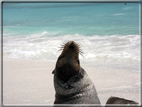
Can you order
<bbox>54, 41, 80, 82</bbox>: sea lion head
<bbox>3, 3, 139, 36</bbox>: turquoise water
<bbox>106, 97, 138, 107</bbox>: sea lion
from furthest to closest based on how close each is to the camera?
<bbox>3, 3, 139, 36</bbox>: turquoise water, <bbox>106, 97, 138, 107</bbox>: sea lion, <bbox>54, 41, 80, 82</bbox>: sea lion head

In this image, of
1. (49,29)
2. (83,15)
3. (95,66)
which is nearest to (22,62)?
(95,66)

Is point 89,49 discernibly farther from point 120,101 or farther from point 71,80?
point 71,80

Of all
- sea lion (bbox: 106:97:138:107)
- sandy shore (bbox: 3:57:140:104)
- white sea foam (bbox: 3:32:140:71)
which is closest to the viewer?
sea lion (bbox: 106:97:138:107)

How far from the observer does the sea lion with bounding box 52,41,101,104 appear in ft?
12.7

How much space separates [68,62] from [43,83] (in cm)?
475

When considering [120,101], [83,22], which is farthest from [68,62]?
[83,22]

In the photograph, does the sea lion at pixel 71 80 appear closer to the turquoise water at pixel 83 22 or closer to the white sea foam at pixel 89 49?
the white sea foam at pixel 89 49

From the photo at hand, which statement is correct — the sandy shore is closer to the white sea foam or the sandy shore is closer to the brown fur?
the white sea foam

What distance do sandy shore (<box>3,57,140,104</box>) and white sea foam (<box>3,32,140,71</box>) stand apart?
2.71 feet

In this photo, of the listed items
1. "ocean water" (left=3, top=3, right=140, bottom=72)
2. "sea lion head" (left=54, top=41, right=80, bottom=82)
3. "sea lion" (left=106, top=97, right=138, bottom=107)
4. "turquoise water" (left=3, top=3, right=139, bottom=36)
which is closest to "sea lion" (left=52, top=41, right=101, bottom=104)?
"sea lion head" (left=54, top=41, right=80, bottom=82)

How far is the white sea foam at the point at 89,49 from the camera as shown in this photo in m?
10.7

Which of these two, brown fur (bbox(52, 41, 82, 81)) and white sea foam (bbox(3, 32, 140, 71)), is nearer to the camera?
brown fur (bbox(52, 41, 82, 81))

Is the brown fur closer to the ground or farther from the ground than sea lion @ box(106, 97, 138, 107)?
farther from the ground

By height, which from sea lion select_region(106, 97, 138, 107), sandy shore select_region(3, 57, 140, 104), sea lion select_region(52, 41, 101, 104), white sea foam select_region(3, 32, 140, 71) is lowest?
sandy shore select_region(3, 57, 140, 104)
